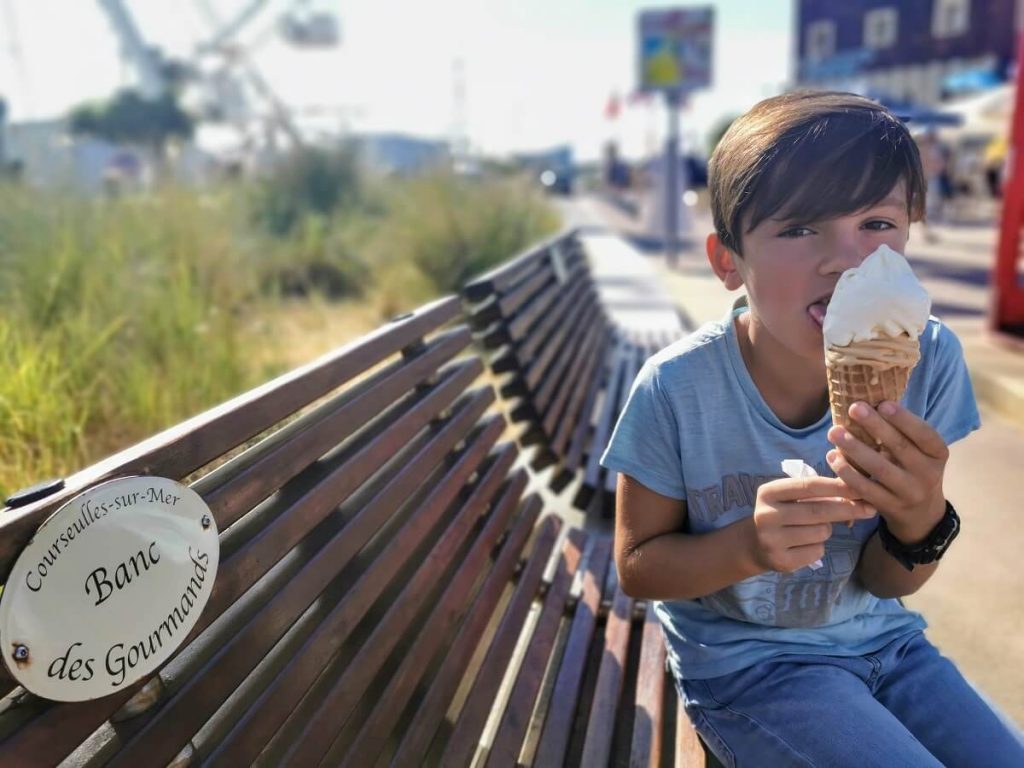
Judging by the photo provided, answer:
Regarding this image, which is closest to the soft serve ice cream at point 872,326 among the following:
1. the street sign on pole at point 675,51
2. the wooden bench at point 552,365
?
the wooden bench at point 552,365

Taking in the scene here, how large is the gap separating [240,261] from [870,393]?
665cm

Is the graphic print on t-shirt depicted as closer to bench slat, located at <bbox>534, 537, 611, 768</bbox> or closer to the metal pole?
bench slat, located at <bbox>534, 537, 611, 768</bbox>

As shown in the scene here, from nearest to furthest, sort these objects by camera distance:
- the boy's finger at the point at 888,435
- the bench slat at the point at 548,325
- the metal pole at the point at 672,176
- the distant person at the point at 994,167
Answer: the boy's finger at the point at 888,435 → the bench slat at the point at 548,325 → the metal pole at the point at 672,176 → the distant person at the point at 994,167

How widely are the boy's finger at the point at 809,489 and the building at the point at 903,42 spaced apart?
35402 millimetres

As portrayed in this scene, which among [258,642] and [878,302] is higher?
[878,302]

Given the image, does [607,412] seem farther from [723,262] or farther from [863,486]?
[863,486]

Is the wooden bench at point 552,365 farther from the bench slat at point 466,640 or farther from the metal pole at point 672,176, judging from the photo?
the metal pole at point 672,176

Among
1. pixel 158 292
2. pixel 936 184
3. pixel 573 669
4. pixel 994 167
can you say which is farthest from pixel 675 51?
pixel 573 669

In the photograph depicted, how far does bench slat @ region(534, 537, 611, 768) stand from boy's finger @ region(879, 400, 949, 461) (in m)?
0.87

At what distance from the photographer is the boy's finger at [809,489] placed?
3.94 feet

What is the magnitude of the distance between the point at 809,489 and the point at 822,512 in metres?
0.04

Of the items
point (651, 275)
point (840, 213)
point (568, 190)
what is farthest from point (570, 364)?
point (568, 190)

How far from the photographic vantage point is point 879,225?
1.36m

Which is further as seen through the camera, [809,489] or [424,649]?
[424,649]
